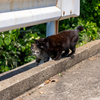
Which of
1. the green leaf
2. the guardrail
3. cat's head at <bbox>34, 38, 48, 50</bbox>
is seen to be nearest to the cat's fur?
cat's head at <bbox>34, 38, 48, 50</bbox>

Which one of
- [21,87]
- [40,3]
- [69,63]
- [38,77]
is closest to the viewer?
[21,87]

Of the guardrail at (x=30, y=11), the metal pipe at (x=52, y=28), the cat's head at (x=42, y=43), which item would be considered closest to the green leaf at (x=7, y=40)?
the cat's head at (x=42, y=43)

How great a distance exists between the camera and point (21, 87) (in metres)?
2.86

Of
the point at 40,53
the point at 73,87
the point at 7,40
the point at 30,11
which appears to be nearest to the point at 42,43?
the point at 40,53

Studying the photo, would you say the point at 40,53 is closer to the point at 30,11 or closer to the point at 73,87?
the point at 30,11

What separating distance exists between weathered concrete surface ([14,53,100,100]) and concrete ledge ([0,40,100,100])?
0.10 meters

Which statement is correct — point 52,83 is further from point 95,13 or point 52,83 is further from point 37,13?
point 95,13

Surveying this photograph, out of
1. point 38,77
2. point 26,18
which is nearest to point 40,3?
point 26,18

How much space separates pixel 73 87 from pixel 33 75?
0.63m

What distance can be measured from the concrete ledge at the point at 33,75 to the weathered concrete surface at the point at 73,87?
0.34ft

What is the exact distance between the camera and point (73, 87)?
3.02 meters

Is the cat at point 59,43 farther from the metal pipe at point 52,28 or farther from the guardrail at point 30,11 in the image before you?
the guardrail at point 30,11

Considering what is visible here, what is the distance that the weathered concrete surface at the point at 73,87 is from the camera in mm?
2723

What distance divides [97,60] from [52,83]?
1544 millimetres
